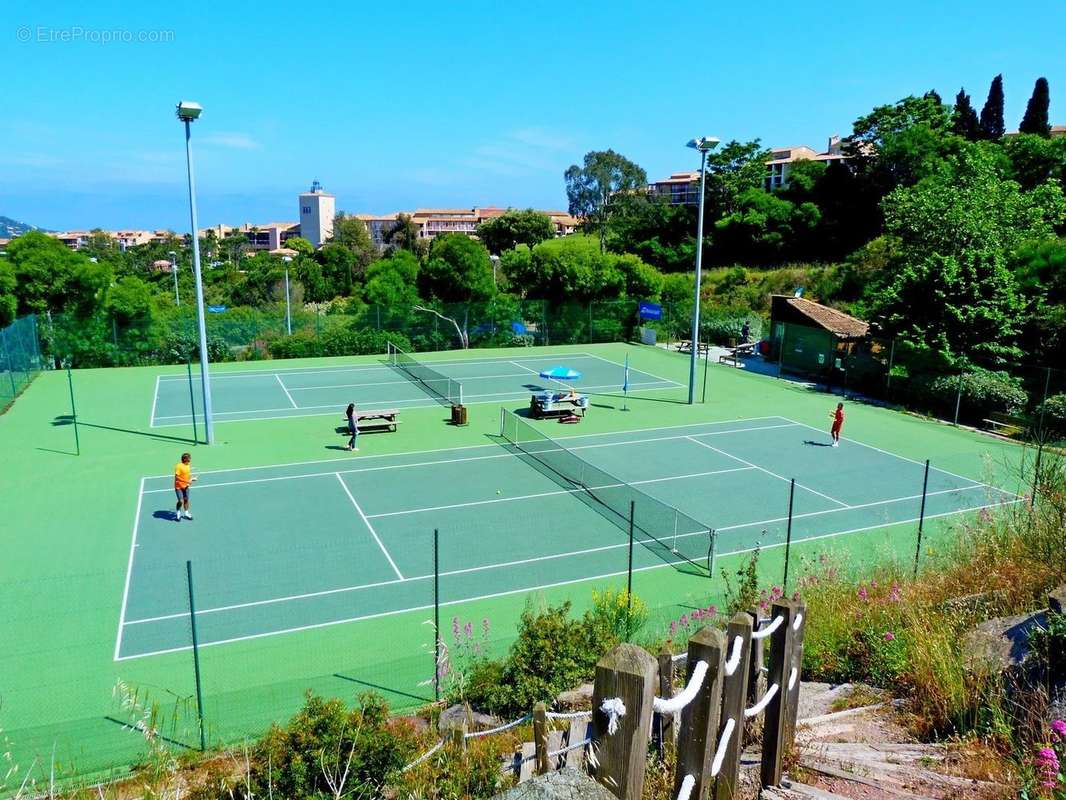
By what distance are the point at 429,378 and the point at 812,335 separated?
49.7 ft

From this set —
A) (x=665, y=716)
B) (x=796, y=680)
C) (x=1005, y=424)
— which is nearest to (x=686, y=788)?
(x=665, y=716)

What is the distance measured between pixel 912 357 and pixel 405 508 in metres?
19.0

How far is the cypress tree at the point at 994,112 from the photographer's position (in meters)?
72.7

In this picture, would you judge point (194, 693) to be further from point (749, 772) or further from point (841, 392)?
point (841, 392)

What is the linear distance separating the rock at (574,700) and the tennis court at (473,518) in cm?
521

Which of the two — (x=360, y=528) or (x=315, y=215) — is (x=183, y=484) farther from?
(x=315, y=215)

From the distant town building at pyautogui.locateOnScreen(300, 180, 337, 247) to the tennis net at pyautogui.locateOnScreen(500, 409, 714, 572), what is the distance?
534ft

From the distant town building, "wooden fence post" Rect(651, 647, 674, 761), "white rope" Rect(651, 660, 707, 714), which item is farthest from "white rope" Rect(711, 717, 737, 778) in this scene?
the distant town building

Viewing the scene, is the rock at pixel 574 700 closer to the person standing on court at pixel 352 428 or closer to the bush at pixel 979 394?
the person standing on court at pixel 352 428

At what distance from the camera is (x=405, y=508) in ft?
56.0

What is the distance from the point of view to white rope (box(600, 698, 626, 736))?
109 inches

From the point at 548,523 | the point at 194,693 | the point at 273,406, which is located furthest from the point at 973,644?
the point at 273,406

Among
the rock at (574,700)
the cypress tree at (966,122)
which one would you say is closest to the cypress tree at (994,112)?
the cypress tree at (966,122)

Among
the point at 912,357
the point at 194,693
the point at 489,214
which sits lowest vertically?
the point at 194,693
